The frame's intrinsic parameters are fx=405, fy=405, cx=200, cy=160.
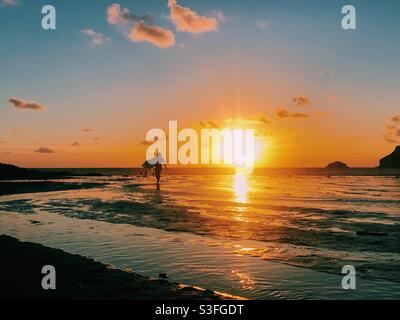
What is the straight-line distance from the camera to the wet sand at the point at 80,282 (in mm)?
8867

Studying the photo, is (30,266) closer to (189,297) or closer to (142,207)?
(189,297)

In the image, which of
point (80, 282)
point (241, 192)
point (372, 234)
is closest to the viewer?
point (80, 282)

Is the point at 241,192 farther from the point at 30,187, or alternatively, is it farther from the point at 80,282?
the point at 80,282

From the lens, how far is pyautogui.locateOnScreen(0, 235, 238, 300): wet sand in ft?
29.1

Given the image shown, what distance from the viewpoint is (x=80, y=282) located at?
32.6 feet


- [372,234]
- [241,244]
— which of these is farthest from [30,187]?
[372,234]

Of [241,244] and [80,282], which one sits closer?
[80,282]

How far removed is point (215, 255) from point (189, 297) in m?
4.60

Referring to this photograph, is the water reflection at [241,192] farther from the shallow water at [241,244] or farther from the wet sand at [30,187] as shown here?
the wet sand at [30,187]

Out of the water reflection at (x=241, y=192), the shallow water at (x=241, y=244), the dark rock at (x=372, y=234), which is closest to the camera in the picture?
the shallow water at (x=241, y=244)

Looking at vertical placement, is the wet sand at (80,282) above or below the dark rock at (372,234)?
above

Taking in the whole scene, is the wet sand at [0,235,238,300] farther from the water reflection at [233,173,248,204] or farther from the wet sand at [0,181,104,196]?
the wet sand at [0,181,104,196]

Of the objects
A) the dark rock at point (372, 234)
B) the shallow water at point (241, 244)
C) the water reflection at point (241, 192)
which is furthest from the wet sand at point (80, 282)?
the water reflection at point (241, 192)

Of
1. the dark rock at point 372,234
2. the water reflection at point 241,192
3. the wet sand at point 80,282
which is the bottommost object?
the water reflection at point 241,192
